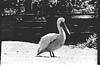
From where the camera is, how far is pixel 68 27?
586 cm

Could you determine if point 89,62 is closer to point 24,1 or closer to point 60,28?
point 60,28

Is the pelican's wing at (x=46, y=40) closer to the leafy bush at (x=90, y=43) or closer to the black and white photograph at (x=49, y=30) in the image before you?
the black and white photograph at (x=49, y=30)

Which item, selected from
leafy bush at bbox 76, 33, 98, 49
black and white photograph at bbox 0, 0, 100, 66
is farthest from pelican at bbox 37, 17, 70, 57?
leafy bush at bbox 76, 33, 98, 49

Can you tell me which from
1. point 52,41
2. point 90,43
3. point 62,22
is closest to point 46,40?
point 52,41

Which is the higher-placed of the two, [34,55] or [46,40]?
[46,40]

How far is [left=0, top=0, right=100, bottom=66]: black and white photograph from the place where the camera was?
18.5ft

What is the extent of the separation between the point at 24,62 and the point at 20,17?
2.62 feet

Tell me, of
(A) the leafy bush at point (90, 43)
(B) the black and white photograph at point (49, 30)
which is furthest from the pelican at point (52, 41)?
(A) the leafy bush at point (90, 43)

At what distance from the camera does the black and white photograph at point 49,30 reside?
5.65 m

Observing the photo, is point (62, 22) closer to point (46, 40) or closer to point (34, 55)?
point (46, 40)

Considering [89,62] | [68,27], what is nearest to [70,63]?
[89,62]

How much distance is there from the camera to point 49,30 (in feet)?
19.1

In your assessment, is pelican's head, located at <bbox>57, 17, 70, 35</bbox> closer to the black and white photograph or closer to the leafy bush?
the black and white photograph

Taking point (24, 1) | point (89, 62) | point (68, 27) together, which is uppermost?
point (24, 1)
